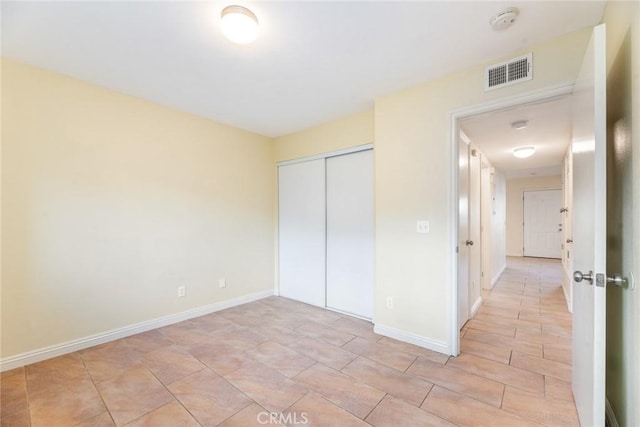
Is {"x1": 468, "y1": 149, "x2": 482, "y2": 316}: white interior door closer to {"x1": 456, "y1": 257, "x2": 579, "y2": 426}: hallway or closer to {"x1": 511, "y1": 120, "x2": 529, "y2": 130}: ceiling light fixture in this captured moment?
{"x1": 456, "y1": 257, "x2": 579, "y2": 426}: hallway

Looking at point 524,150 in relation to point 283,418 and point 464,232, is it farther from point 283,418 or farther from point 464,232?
point 283,418

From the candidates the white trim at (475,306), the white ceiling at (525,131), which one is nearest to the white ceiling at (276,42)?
the white ceiling at (525,131)

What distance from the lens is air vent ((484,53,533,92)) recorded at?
1921 mm

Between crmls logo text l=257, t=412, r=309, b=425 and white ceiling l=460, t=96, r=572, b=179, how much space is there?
2.55m

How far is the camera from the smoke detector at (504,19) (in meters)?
1.59

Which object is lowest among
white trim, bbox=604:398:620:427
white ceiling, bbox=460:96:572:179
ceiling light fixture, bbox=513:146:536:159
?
white trim, bbox=604:398:620:427

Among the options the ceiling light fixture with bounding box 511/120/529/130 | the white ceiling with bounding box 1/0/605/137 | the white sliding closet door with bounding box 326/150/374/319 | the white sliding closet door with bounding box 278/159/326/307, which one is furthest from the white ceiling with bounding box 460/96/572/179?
the white sliding closet door with bounding box 278/159/326/307

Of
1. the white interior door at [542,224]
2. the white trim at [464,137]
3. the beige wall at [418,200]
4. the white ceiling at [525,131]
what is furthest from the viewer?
the white interior door at [542,224]

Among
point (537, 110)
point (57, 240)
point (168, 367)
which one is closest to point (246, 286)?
point (168, 367)

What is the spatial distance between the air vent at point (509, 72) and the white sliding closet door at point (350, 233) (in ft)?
4.39

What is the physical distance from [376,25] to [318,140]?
1.95 metres

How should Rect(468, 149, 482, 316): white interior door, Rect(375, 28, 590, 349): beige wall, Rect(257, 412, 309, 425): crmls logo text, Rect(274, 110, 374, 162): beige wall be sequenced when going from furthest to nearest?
1. Rect(468, 149, 482, 316): white interior door
2. Rect(274, 110, 374, 162): beige wall
3. Rect(375, 28, 590, 349): beige wall
4. Rect(257, 412, 309, 425): crmls logo text

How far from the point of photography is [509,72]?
6.55 ft

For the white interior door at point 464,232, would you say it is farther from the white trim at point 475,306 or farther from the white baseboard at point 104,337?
the white baseboard at point 104,337
